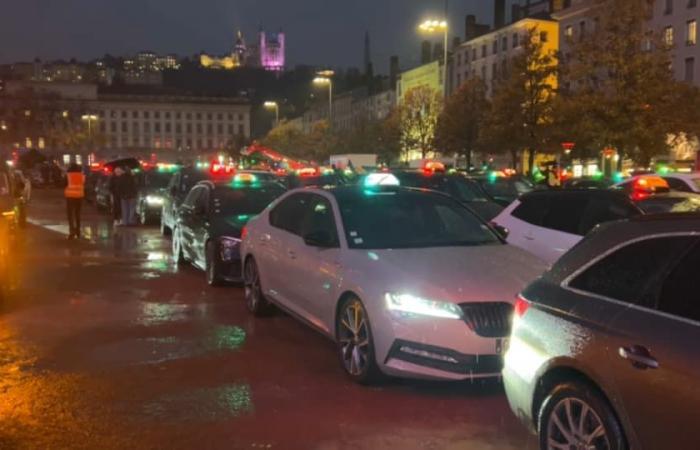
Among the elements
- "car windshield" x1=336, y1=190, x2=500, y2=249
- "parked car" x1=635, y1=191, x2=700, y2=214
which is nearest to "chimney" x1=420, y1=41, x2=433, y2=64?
"parked car" x1=635, y1=191, x2=700, y2=214

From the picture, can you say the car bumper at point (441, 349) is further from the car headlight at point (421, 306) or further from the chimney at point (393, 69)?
the chimney at point (393, 69)

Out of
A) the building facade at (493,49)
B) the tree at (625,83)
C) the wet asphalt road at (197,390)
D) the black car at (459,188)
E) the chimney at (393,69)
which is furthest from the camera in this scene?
the chimney at (393,69)

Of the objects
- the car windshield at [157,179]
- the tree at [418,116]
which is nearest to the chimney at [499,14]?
the tree at [418,116]

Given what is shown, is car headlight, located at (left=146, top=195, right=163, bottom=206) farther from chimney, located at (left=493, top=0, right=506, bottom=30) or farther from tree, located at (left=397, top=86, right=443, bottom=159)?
chimney, located at (left=493, top=0, right=506, bottom=30)

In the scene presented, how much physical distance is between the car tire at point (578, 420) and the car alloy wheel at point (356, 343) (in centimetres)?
206

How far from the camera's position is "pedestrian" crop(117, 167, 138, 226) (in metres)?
20.9

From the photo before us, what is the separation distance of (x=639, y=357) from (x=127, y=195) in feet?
63.4

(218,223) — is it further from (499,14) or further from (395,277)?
(499,14)

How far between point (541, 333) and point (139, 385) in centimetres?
352

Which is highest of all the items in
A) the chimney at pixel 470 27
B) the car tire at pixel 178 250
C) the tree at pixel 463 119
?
the chimney at pixel 470 27

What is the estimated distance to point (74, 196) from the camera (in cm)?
1798

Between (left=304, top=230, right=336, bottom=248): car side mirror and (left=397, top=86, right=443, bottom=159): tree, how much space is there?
202 feet

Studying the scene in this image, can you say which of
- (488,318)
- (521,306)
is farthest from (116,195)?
(521,306)

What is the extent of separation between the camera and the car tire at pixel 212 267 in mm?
11125
